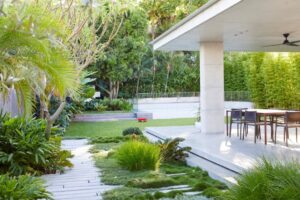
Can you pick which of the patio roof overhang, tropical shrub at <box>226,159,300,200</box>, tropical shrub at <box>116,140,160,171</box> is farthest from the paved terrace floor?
the patio roof overhang

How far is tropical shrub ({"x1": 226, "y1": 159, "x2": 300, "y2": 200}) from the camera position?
3156 mm

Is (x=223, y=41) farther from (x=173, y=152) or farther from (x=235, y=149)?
(x=173, y=152)

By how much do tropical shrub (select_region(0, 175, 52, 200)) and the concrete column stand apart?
630 cm

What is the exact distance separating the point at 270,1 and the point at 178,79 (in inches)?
931

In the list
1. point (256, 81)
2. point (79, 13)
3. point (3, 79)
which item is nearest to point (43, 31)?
point (3, 79)

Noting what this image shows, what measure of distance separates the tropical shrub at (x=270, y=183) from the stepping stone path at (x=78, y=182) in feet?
7.51

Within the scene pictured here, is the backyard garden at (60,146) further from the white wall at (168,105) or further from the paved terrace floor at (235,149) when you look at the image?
the white wall at (168,105)

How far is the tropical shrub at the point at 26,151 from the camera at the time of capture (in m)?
6.21

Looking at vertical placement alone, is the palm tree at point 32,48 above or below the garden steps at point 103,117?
above

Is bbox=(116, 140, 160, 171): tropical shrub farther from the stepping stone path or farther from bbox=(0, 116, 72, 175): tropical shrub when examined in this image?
bbox=(0, 116, 72, 175): tropical shrub

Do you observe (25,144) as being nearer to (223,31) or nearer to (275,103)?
(223,31)

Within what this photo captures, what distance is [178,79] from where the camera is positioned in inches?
1140

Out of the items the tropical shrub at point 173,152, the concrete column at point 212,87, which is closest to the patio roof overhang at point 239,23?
the concrete column at point 212,87

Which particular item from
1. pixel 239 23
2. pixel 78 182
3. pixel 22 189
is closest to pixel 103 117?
pixel 239 23
